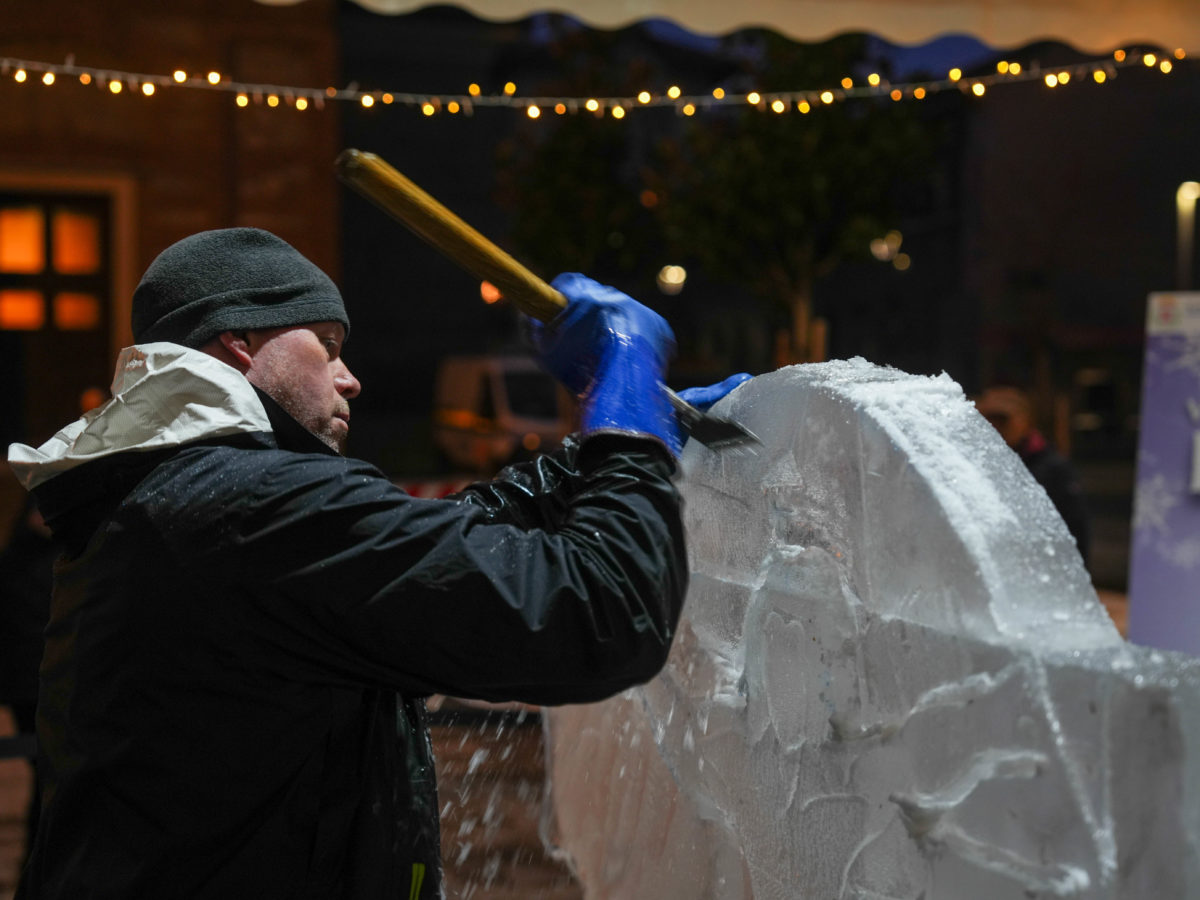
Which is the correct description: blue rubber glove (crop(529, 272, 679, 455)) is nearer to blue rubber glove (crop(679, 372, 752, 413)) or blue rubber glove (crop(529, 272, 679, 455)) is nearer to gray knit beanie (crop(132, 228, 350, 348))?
blue rubber glove (crop(679, 372, 752, 413))

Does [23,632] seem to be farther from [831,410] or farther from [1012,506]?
[1012,506]

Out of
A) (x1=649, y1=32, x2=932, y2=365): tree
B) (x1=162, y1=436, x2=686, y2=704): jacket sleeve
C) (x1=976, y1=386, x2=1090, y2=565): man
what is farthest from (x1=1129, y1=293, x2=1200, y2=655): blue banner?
(x1=649, y1=32, x2=932, y2=365): tree

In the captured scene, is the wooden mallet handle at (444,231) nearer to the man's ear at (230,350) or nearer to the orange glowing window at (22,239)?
the man's ear at (230,350)

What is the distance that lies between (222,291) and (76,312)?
7.37 metres

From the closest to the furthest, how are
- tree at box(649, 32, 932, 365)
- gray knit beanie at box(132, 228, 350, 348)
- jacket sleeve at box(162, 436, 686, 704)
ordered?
jacket sleeve at box(162, 436, 686, 704) < gray knit beanie at box(132, 228, 350, 348) < tree at box(649, 32, 932, 365)

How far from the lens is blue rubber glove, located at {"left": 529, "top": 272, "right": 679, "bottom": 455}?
1347 mm

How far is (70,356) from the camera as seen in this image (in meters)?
8.20

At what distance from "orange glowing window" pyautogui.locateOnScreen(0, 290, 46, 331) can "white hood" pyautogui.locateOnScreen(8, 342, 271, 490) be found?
24.6 feet

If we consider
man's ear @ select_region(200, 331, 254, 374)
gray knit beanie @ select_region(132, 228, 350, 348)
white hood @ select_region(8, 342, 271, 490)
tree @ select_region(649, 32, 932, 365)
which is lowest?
white hood @ select_region(8, 342, 271, 490)

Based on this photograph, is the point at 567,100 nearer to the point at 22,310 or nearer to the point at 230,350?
the point at 230,350

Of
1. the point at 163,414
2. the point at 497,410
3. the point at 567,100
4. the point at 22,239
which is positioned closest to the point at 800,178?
the point at 497,410

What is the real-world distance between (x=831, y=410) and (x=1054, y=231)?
85.2ft

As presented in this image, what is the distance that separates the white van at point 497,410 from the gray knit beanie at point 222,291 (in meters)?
10.3

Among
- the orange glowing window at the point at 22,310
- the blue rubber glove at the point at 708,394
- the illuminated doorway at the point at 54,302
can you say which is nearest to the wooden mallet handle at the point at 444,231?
the blue rubber glove at the point at 708,394
